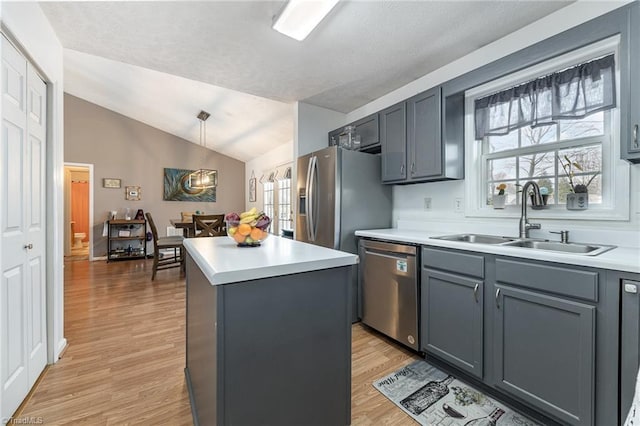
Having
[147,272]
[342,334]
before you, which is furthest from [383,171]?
[147,272]

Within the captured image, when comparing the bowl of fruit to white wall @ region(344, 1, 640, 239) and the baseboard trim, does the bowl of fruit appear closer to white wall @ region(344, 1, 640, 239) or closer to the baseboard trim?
the baseboard trim

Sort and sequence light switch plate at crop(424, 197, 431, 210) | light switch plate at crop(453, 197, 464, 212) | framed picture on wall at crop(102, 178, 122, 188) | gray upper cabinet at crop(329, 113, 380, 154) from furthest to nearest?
framed picture on wall at crop(102, 178, 122, 188) < gray upper cabinet at crop(329, 113, 380, 154) < light switch plate at crop(424, 197, 431, 210) < light switch plate at crop(453, 197, 464, 212)

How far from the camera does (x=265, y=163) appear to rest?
6582 millimetres

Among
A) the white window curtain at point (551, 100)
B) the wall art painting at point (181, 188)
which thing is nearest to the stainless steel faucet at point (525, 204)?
the white window curtain at point (551, 100)

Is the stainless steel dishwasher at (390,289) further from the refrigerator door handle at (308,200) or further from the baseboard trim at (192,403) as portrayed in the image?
Answer: the baseboard trim at (192,403)

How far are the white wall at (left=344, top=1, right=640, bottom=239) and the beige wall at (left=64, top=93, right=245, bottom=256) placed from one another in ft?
15.1

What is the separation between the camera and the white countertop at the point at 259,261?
970mm

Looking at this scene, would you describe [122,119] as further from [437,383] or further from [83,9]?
[437,383]

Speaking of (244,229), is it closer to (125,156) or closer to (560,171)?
(560,171)

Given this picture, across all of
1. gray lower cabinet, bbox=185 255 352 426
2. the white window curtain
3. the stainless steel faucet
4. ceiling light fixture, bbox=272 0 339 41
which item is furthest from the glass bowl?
the white window curtain

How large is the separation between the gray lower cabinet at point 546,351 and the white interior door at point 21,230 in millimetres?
2635

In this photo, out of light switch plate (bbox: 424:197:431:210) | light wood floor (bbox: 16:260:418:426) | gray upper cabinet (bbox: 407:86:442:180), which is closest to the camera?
light wood floor (bbox: 16:260:418:426)

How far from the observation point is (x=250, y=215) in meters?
1.55

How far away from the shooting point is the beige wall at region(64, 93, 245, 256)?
5.76 metres
